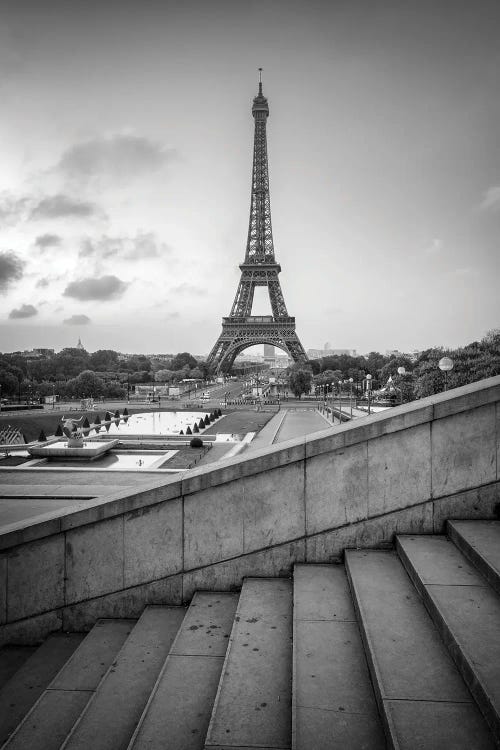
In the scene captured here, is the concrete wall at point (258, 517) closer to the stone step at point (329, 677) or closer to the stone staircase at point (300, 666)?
the stone staircase at point (300, 666)

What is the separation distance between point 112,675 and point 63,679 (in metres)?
0.51

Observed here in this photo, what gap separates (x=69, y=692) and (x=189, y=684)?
3.69ft

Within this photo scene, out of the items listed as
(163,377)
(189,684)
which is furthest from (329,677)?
(163,377)

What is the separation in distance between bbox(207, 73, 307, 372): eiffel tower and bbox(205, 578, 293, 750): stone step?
83.5m

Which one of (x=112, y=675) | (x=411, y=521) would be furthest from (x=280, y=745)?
(x=411, y=521)

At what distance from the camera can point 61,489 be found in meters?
15.6

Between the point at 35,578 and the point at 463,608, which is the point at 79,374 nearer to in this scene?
the point at 35,578

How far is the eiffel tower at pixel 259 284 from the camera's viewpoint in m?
91.4

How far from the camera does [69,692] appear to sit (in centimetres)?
404

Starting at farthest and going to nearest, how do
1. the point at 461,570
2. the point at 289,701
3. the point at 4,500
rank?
the point at 4,500, the point at 461,570, the point at 289,701

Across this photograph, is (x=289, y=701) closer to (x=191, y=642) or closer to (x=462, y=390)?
(x=191, y=642)

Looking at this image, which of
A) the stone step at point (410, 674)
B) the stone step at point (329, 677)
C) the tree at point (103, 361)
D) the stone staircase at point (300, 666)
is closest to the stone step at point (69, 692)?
the stone staircase at point (300, 666)

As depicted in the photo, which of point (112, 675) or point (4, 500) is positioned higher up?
point (112, 675)

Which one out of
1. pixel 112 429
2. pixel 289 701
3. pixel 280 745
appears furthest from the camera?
pixel 112 429
